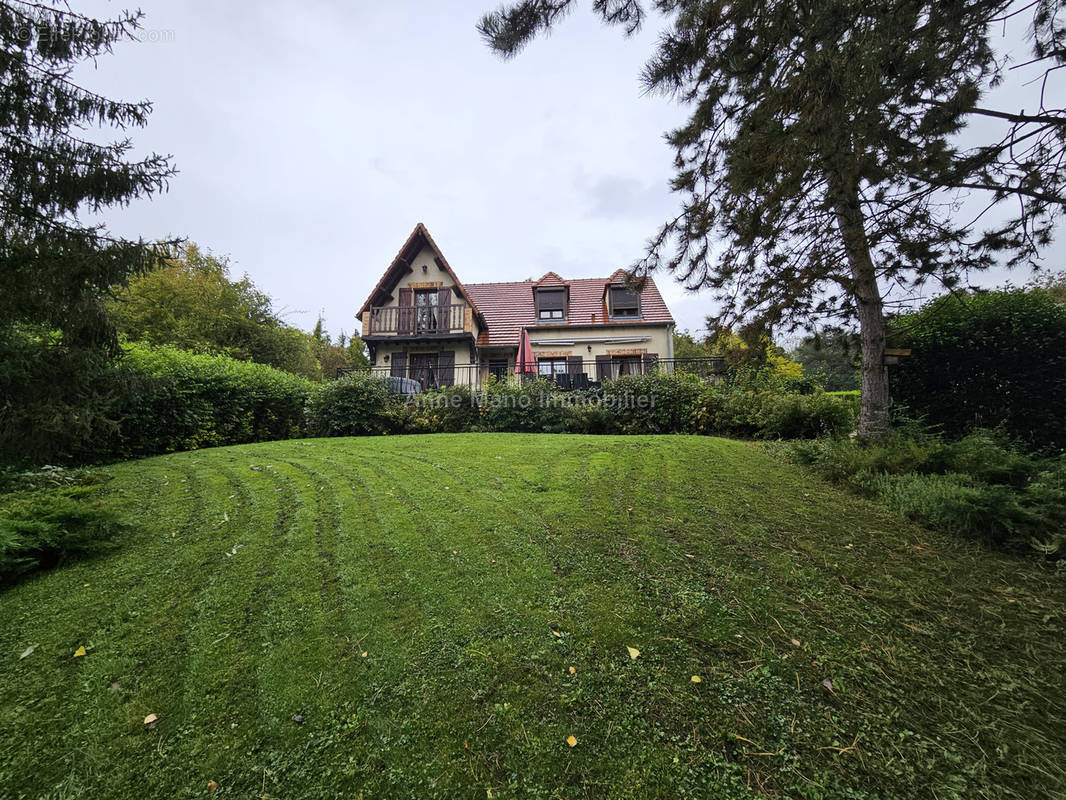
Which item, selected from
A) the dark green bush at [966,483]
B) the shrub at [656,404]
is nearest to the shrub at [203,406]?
the shrub at [656,404]

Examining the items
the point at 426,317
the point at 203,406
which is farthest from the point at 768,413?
the point at 426,317

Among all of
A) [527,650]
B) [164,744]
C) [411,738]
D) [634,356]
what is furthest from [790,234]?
[634,356]

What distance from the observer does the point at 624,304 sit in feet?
58.8

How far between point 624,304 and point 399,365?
1031cm

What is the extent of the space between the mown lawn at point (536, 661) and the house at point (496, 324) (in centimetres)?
1157

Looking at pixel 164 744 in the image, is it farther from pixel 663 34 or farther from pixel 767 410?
pixel 767 410

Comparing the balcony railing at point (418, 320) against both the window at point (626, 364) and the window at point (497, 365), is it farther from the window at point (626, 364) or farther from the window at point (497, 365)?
the window at point (626, 364)

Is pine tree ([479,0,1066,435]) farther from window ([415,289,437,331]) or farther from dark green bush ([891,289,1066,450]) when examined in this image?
window ([415,289,437,331])

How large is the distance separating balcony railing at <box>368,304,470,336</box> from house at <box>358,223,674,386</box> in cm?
4

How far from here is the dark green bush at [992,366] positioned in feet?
18.3

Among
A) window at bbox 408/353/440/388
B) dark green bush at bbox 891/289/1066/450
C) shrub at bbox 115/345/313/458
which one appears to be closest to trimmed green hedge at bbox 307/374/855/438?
shrub at bbox 115/345/313/458

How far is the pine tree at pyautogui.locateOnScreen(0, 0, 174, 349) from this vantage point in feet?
11.4

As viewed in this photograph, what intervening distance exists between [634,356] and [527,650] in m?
16.6

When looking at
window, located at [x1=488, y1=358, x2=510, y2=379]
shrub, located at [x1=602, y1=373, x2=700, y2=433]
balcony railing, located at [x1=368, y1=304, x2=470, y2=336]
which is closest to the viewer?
shrub, located at [x1=602, y1=373, x2=700, y2=433]
